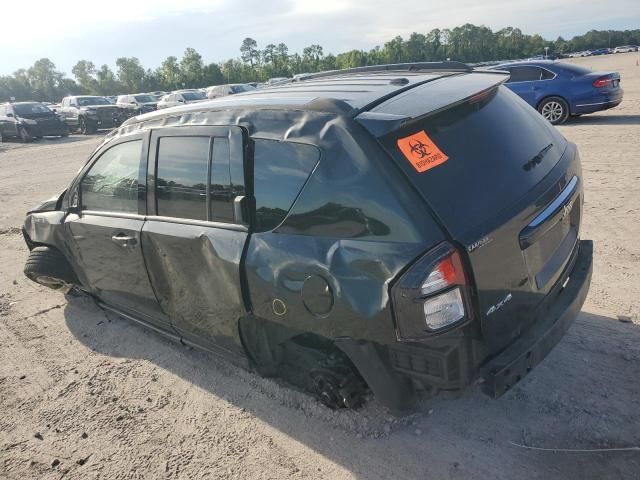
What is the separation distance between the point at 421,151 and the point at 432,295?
2.19 feet

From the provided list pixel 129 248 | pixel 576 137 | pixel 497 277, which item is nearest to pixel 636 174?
pixel 576 137

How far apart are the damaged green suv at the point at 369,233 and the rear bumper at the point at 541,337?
0.03ft

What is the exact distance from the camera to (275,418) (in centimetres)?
293

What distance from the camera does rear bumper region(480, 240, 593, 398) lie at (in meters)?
2.16

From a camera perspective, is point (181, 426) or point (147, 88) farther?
point (147, 88)

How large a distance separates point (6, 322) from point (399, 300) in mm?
4197

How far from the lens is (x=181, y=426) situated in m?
2.98

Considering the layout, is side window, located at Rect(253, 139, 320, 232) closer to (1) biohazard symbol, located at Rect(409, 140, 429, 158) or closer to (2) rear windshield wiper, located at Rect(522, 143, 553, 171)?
(1) biohazard symbol, located at Rect(409, 140, 429, 158)

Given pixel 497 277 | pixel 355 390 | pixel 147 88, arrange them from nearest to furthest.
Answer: pixel 497 277 → pixel 355 390 → pixel 147 88

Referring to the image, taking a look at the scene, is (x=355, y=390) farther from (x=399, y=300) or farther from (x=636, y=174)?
(x=636, y=174)

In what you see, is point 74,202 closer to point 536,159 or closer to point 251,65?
point 536,159

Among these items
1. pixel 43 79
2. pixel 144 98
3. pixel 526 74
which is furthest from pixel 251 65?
pixel 526 74

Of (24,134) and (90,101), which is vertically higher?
(90,101)

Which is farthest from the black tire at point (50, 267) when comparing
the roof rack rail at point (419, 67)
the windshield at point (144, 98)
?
the windshield at point (144, 98)
